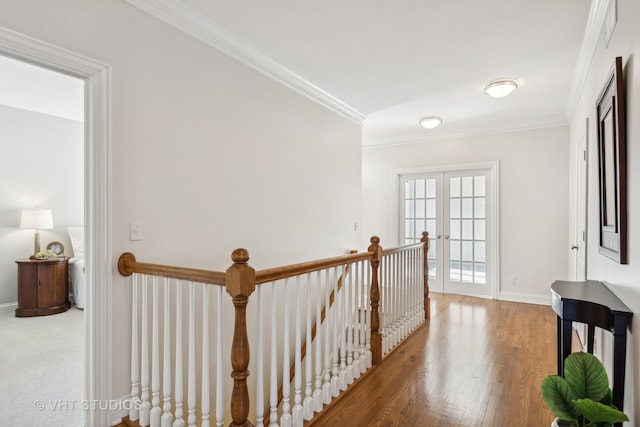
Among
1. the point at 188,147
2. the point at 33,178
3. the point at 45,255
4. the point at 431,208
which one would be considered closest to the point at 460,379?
the point at 188,147

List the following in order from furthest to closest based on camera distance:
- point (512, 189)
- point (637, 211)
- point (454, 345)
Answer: point (512, 189) → point (454, 345) → point (637, 211)

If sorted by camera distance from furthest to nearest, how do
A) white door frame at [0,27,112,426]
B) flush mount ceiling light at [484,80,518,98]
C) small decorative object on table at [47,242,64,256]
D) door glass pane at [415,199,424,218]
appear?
door glass pane at [415,199,424,218] < small decorative object on table at [47,242,64,256] < flush mount ceiling light at [484,80,518,98] < white door frame at [0,27,112,426]

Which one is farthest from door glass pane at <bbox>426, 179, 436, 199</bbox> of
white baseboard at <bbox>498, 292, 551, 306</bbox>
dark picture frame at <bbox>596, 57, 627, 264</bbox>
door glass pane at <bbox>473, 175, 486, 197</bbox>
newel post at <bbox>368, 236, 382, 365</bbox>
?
dark picture frame at <bbox>596, 57, 627, 264</bbox>

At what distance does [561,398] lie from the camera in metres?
1.31

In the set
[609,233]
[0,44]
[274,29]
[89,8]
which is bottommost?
[609,233]

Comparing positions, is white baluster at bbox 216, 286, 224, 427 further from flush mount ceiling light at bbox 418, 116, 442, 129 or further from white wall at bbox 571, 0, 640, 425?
flush mount ceiling light at bbox 418, 116, 442, 129

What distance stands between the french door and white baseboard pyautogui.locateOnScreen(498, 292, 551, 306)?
0.14 metres

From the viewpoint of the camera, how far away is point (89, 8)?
6.24ft

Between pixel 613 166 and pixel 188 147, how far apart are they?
251cm

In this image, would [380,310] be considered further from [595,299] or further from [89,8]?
[89,8]

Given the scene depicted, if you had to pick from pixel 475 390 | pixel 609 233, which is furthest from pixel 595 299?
pixel 475 390

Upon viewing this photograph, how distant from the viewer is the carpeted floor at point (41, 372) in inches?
84.7

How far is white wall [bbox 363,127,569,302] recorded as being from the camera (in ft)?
15.2

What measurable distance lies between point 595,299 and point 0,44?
9.89 ft
